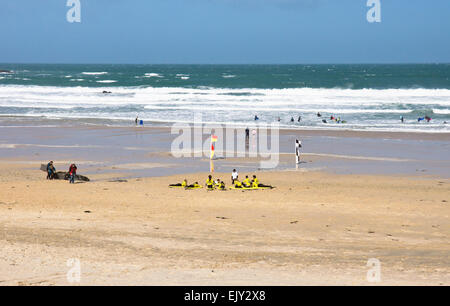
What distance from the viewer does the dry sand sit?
947 centimetres

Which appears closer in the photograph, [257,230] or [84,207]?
[257,230]

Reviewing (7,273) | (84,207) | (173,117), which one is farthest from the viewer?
(173,117)

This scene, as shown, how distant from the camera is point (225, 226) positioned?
1320 cm

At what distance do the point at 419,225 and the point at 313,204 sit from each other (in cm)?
309

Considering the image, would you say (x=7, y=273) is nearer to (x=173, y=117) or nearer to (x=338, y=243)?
(x=338, y=243)

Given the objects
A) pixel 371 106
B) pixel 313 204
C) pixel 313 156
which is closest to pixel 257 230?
pixel 313 204

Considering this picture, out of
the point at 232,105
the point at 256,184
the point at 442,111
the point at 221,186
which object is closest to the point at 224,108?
the point at 232,105

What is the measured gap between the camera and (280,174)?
2147 centimetres

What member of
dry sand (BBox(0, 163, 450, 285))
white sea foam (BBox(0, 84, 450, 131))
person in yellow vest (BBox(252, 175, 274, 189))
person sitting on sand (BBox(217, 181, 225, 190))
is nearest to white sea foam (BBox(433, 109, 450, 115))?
white sea foam (BBox(0, 84, 450, 131))

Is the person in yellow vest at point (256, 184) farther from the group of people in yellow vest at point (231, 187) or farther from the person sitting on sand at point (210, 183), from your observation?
the person sitting on sand at point (210, 183)

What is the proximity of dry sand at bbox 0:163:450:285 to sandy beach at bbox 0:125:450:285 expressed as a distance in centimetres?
2

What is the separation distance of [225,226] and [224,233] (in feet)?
2.14

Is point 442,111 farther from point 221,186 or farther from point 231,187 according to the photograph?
point 221,186

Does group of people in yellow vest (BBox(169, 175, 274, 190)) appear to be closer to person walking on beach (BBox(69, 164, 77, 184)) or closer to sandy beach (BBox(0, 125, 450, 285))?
sandy beach (BBox(0, 125, 450, 285))
